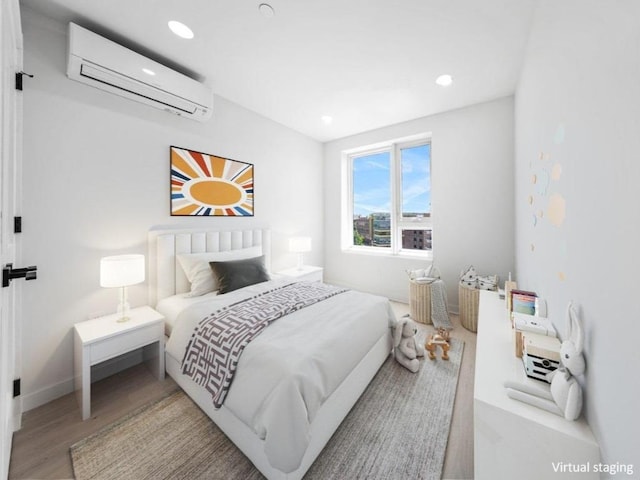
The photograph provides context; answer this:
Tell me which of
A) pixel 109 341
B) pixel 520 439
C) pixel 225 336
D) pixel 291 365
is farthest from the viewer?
pixel 109 341

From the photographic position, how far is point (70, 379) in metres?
1.87

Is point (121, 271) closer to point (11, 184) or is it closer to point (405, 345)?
point (11, 184)

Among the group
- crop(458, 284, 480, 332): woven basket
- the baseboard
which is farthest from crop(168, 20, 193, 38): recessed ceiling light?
crop(458, 284, 480, 332): woven basket

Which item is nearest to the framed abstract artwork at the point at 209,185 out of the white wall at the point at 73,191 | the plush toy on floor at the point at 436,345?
the white wall at the point at 73,191

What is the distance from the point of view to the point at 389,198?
4.01m

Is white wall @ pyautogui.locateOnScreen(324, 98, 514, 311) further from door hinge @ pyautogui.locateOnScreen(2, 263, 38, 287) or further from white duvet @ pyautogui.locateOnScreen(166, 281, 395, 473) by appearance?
door hinge @ pyautogui.locateOnScreen(2, 263, 38, 287)

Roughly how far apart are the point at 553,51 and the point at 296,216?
10.4ft

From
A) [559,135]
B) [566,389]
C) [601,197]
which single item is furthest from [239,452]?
[559,135]

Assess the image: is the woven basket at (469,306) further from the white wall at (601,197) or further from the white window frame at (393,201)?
the white wall at (601,197)

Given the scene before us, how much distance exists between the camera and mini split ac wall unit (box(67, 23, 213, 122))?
5.74 feet

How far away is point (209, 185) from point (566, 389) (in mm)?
3049

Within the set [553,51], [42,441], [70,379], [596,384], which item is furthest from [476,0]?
[70,379]

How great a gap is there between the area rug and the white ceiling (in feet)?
8.93

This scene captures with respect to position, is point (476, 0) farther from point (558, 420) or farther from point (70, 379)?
point (70, 379)
